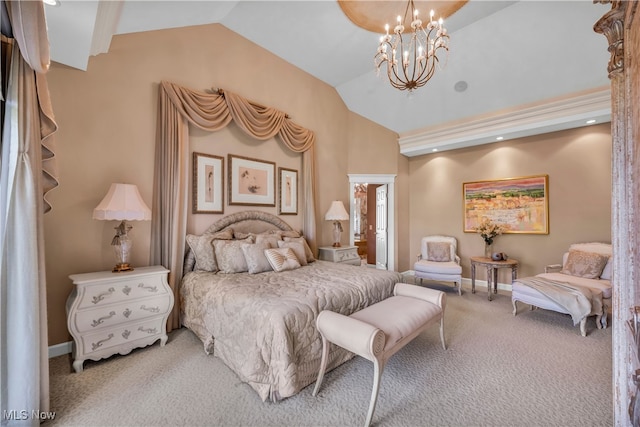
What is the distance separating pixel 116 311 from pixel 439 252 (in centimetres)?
497

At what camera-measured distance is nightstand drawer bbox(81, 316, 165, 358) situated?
Answer: 2.28m

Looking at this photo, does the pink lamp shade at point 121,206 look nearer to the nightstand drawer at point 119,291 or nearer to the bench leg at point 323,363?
the nightstand drawer at point 119,291

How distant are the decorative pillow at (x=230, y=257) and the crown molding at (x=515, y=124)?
4.17 meters

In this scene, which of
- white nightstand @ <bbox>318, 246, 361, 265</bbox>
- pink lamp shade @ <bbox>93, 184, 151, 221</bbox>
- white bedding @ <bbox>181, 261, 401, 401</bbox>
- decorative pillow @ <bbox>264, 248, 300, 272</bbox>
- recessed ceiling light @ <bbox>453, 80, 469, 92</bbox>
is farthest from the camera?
white nightstand @ <bbox>318, 246, 361, 265</bbox>

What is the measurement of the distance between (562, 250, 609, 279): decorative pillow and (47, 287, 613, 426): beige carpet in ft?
3.51

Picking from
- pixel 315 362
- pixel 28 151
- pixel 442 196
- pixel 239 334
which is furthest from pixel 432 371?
pixel 442 196

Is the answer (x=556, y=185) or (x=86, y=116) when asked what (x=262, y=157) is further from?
(x=556, y=185)

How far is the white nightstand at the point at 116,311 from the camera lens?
7.34 ft

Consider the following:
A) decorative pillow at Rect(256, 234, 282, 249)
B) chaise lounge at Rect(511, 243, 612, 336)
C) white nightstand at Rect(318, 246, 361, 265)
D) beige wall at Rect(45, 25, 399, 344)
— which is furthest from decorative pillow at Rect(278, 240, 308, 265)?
chaise lounge at Rect(511, 243, 612, 336)

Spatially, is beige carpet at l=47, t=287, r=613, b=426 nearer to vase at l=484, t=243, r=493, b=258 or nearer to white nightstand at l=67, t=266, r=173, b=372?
white nightstand at l=67, t=266, r=173, b=372

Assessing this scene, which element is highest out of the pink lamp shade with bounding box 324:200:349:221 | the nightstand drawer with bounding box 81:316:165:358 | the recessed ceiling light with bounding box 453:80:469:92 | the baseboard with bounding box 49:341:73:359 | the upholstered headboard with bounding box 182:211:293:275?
the recessed ceiling light with bounding box 453:80:469:92

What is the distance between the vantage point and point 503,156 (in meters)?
4.90

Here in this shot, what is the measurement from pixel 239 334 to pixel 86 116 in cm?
271

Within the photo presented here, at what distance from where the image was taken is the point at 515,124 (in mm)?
4379
